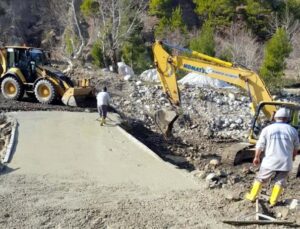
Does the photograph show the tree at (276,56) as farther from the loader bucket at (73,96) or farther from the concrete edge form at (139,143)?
the concrete edge form at (139,143)

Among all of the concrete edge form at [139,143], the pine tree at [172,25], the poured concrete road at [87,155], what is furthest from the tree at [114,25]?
the concrete edge form at [139,143]

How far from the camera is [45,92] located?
1773 centimetres

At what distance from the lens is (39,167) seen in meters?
10.5

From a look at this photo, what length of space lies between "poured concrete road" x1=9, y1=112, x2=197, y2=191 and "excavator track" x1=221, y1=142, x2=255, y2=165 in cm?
191

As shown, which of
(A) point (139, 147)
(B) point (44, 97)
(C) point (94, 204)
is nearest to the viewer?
(C) point (94, 204)

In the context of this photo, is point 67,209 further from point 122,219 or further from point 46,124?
point 46,124

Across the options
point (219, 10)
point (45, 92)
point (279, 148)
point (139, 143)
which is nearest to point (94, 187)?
point (279, 148)

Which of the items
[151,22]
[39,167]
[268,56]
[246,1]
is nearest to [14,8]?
[151,22]

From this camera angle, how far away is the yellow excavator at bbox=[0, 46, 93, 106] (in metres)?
17.5

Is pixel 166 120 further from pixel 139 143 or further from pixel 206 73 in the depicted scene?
pixel 139 143

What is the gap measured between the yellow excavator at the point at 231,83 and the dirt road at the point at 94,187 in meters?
1.96

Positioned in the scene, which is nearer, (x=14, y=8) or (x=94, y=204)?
(x=94, y=204)

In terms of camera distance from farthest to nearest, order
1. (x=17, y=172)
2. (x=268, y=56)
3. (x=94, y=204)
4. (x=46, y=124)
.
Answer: (x=268, y=56) < (x=46, y=124) < (x=17, y=172) < (x=94, y=204)

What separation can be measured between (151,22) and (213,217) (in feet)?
134
